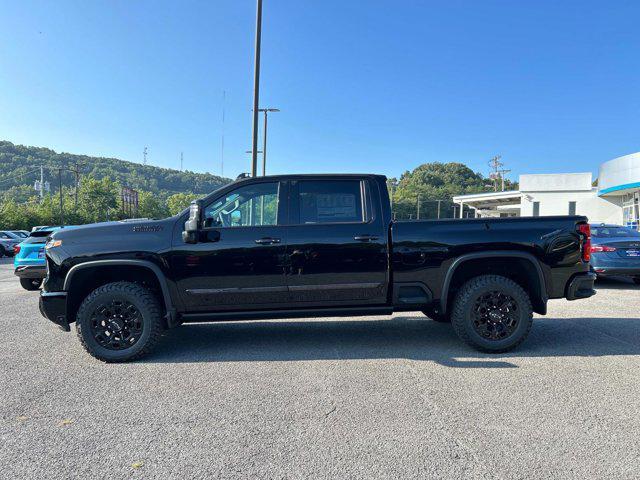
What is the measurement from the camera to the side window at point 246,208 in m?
4.79

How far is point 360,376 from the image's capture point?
414 cm

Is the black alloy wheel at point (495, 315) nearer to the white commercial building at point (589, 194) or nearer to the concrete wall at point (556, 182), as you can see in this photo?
the white commercial building at point (589, 194)

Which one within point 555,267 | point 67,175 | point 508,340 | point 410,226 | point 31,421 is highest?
point 67,175

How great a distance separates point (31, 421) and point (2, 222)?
4319 cm

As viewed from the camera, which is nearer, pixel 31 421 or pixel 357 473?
pixel 357 473

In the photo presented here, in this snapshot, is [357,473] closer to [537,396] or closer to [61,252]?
[537,396]

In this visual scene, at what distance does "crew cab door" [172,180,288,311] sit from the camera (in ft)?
15.3

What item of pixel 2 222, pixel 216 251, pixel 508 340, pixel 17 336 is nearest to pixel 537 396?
pixel 508 340

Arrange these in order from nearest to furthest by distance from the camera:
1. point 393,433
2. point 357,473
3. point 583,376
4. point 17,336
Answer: point 357,473 → point 393,433 → point 583,376 → point 17,336

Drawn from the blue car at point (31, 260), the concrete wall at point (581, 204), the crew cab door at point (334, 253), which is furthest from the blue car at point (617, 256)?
the concrete wall at point (581, 204)

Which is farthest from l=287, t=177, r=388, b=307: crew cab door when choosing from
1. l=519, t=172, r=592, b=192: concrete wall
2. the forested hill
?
the forested hill

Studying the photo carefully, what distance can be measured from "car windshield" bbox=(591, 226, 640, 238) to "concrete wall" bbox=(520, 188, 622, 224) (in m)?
18.6

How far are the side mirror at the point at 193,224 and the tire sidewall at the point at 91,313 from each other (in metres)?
0.85

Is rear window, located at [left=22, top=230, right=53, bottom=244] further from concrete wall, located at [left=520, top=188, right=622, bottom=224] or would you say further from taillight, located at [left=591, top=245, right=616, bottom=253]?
concrete wall, located at [left=520, top=188, right=622, bottom=224]
